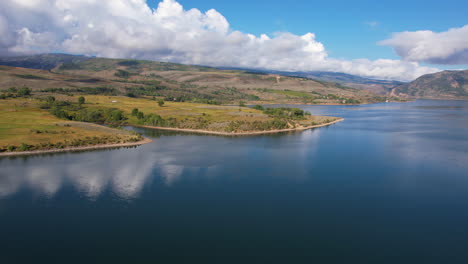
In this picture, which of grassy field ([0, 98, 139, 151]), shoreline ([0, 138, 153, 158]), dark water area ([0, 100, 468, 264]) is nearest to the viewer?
dark water area ([0, 100, 468, 264])

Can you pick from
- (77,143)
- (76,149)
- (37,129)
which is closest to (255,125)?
(77,143)

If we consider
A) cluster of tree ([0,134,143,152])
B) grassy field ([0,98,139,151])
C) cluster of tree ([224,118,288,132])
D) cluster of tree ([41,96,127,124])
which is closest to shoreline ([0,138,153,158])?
cluster of tree ([0,134,143,152])

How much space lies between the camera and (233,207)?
121 ft

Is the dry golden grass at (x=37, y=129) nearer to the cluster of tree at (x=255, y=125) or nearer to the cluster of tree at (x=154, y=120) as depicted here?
the cluster of tree at (x=154, y=120)

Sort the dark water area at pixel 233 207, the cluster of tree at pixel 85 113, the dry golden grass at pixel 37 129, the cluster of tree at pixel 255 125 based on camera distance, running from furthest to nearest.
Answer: the cluster of tree at pixel 85 113 → the cluster of tree at pixel 255 125 → the dry golden grass at pixel 37 129 → the dark water area at pixel 233 207

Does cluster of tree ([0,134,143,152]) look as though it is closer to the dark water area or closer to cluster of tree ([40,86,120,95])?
the dark water area

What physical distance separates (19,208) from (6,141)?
3436cm

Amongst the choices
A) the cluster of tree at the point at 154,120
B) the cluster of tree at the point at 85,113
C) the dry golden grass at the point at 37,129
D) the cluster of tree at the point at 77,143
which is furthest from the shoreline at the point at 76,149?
the cluster of tree at the point at 85,113

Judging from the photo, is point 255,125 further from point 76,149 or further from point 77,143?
point 76,149

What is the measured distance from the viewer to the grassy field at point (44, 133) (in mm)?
62750

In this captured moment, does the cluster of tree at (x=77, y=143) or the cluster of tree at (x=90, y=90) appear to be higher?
the cluster of tree at (x=90, y=90)

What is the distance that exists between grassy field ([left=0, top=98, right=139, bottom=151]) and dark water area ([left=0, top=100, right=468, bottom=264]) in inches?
250

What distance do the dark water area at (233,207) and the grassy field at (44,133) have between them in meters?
6.35

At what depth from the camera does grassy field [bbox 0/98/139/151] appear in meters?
62.8
